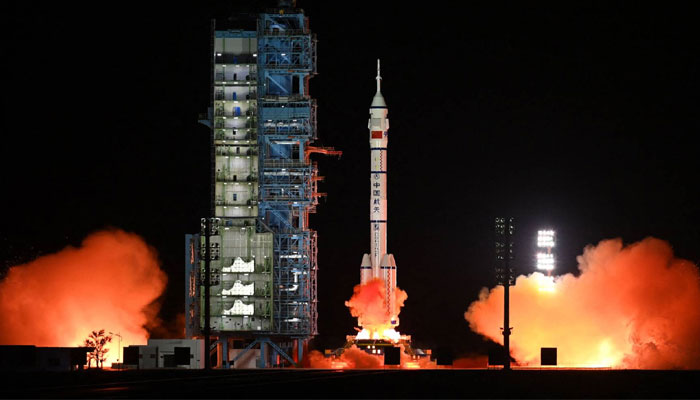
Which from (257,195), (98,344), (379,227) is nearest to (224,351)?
(98,344)

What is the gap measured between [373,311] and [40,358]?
1167 inches

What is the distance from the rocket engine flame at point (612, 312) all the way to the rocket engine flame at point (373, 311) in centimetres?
708

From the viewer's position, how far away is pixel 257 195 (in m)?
107

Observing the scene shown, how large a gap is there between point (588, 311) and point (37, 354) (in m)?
38.7

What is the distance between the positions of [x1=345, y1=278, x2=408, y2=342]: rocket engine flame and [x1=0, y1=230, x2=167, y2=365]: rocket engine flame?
46.1 feet

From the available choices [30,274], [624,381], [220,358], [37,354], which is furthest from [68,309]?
[624,381]

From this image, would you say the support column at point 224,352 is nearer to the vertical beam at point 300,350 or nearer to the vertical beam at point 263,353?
the vertical beam at point 263,353

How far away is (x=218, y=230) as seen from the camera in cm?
10775

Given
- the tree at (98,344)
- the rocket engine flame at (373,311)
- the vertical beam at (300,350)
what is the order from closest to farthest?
the tree at (98,344) → the vertical beam at (300,350) → the rocket engine flame at (373,311)

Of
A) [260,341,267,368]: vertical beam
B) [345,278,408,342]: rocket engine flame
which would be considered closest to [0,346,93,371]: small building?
[260,341,267,368]: vertical beam

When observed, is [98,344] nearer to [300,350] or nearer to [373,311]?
[300,350]

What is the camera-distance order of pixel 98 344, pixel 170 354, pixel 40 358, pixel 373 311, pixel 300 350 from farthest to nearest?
pixel 373 311 < pixel 300 350 < pixel 98 344 < pixel 170 354 < pixel 40 358

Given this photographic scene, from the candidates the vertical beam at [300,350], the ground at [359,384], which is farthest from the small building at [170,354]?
the ground at [359,384]

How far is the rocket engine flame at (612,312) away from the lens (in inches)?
4183
